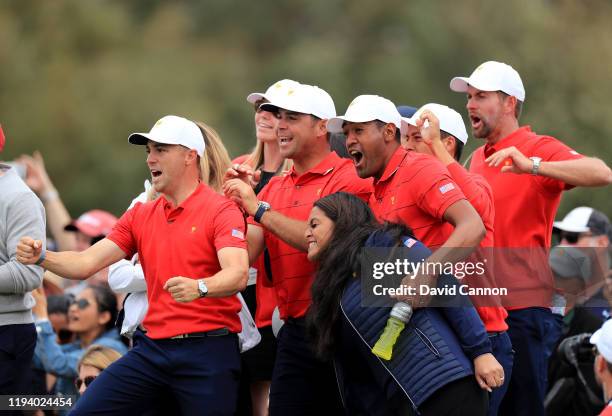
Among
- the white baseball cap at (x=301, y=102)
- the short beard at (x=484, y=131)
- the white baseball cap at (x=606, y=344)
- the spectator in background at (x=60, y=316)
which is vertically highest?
the white baseball cap at (x=301, y=102)

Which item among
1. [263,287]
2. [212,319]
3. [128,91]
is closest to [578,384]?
[263,287]

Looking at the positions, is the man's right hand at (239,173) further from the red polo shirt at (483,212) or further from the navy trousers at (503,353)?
the navy trousers at (503,353)

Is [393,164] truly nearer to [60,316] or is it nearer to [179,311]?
[179,311]

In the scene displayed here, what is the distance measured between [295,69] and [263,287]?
2913 centimetres

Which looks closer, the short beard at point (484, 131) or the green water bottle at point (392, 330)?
the green water bottle at point (392, 330)

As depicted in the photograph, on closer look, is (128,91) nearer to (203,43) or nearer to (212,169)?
(203,43)

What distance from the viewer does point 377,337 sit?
6.80m

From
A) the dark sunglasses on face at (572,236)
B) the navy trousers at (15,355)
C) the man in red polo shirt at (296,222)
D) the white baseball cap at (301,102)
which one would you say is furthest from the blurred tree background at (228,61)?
the navy trousers at (15,355)

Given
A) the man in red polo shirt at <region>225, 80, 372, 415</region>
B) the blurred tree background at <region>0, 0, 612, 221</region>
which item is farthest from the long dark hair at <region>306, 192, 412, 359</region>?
the blurred tree background at <region>0, 0, 612, 221</region>

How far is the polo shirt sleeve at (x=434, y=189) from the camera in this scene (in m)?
7.27

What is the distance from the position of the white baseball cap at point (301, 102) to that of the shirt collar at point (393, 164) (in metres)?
0.63

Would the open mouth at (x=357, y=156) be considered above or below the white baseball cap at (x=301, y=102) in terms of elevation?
below

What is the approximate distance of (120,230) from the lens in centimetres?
787

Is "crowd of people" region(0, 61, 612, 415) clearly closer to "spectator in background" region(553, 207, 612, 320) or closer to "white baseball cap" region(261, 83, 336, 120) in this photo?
"white baseball cap" region(261, 83, 336, 120)
